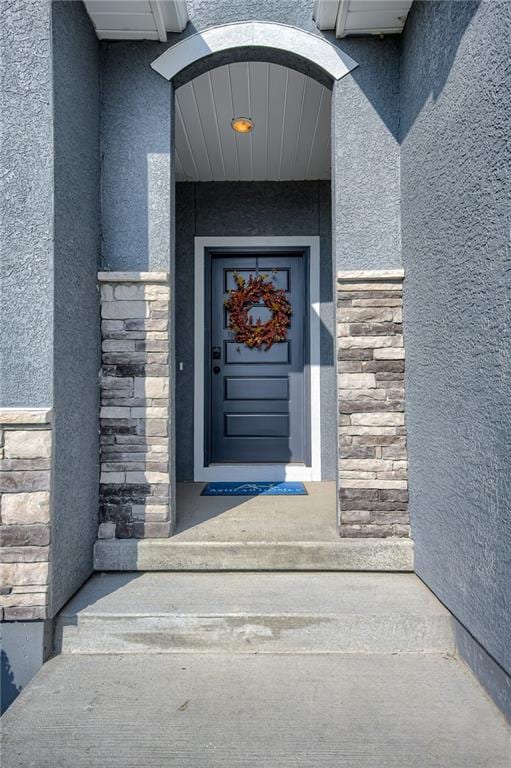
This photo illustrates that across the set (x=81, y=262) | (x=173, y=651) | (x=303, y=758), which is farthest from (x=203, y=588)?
(x=81, y=262)

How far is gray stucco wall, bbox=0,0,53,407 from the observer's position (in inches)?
67.9

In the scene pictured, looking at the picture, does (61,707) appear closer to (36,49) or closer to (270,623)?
(270,623)

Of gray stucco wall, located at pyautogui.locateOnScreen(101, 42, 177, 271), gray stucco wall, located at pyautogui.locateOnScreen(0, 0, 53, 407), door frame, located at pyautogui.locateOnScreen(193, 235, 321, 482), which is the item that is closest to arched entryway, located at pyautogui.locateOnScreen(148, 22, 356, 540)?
door frame, located at pyautogui.locateOnScreen(193, 235, 321, 482)

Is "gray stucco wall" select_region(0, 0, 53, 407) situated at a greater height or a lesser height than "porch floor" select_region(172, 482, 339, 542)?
greater

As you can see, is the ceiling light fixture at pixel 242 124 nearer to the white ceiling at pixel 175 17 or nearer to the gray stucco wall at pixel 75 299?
the white ceiling at pixel 175 17

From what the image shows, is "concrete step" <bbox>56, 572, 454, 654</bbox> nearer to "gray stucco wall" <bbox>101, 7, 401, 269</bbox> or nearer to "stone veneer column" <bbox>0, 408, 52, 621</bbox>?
"stone veneer column" <bbox>0, 408, 52, 621</bbox>

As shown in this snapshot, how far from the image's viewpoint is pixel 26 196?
1.73 metres

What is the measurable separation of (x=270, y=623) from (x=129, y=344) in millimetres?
1434

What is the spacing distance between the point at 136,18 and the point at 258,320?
6.79 feet

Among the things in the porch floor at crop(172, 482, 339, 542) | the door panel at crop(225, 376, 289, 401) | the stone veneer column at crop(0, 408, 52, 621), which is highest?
the door panel at crop(225, 376, 289, 401)

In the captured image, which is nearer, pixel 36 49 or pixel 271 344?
pixel 36 49

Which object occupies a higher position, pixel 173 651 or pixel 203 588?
pixel 203 588

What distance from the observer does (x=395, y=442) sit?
7.13 feet

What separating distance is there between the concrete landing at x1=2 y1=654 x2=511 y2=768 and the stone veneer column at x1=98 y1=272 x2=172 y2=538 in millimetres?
677
